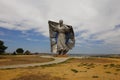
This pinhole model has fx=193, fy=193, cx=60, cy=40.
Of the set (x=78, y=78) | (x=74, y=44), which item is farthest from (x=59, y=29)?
(x=78, y=78)

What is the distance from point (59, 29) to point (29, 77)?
2428 centimetres

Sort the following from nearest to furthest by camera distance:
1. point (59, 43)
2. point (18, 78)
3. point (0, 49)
→ point (18, 78) → point (59, 43) → point (0, 49)

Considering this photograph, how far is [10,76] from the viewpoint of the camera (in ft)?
45.3

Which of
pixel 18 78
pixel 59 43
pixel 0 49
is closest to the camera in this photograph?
pixel 18 78

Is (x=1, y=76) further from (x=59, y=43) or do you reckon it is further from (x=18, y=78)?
(x=59, y=43)

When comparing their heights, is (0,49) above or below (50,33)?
below

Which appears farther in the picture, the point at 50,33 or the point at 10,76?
the point at 50,33

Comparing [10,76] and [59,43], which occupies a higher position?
[59,43]

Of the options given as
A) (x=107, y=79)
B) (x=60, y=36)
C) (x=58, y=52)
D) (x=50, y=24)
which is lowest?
(x=107, y=79)

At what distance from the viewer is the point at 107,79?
43.8ft

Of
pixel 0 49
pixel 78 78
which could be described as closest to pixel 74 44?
pixel 0 49

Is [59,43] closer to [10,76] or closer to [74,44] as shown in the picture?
[74,44]

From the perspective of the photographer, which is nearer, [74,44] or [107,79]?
[107,79]

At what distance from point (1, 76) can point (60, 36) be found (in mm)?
24121
